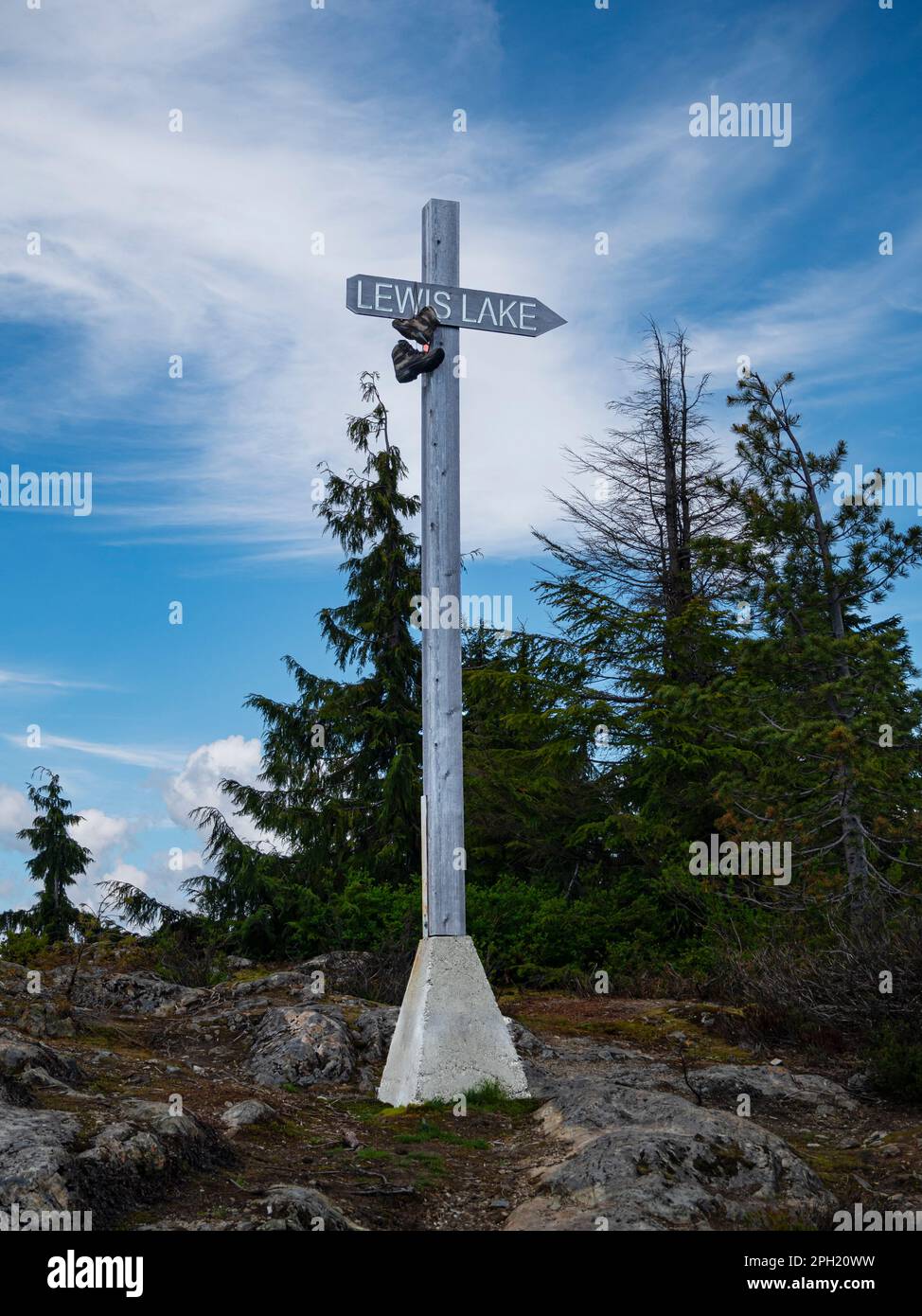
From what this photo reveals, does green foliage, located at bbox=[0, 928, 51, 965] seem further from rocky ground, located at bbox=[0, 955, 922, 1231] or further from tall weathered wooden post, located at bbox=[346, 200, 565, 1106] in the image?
tall weathered wooden post, located at bbox=[346, 200, 565, 1106]

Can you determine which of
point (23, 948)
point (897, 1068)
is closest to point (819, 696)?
point (897, 1068)

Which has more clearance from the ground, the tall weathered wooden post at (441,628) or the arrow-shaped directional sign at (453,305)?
the arrow-shaped directional sign at (453,305)

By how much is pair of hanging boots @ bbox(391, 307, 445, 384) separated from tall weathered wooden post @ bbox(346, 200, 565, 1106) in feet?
0.22

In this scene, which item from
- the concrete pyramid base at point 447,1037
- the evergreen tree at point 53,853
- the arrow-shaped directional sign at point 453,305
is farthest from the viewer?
the evergreen tree at point 53,853

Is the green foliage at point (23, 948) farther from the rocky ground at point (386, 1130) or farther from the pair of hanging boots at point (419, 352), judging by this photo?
the pair of hanging boots at point (419, 352)

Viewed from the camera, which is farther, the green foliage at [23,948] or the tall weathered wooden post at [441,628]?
the green foliage at [23,948]

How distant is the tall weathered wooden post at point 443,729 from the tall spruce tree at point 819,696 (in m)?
5.47

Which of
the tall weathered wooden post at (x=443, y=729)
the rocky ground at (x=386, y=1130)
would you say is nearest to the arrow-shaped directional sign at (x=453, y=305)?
the tall weathered wooden post at (x=443, y=729)

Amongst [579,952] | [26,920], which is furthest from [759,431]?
[26,920]

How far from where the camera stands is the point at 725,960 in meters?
11.7

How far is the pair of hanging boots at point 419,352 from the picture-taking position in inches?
334

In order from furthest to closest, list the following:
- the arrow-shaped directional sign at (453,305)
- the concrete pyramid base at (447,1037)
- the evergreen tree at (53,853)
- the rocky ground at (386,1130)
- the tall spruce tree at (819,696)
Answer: the evergreen tree at (53,853) → the tall spruce tree at (819,696) → the arrow-shaped directional sign at (453,305) → the concrete pyramid base at (447,1037) → the rocky ground at (386,1130)

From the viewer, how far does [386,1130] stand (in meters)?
6.88

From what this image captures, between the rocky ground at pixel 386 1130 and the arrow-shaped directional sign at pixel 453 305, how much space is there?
5474 mm
